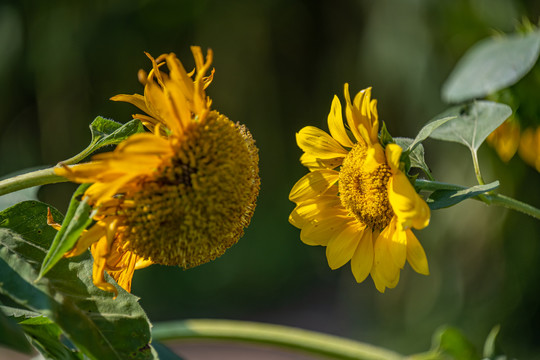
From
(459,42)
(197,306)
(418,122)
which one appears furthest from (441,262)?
(197,306)

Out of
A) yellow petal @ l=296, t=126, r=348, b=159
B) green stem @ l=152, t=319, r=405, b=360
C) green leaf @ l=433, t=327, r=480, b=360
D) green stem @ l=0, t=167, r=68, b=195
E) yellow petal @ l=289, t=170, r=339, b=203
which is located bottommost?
green leaf @ l=433, t=327, r=480, b=360

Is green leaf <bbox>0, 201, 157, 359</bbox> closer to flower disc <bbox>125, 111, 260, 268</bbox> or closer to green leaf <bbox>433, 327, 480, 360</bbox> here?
flower disc <bbox>125, 111, 260, 268</bbox>

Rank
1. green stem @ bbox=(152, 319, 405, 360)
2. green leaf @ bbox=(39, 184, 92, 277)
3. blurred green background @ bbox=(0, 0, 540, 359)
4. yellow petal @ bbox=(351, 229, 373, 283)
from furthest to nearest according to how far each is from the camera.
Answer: blurred green background @ bbox=(0, 0, 540, 359)
green stem @ bbox=(152, 319, 405, 360)
yellow petal @ bbox=(351, 229, 373, 283)
green leaf @ bbox=(39, 184, 92, 277)

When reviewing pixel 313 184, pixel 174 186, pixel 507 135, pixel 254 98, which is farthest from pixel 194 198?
pixel 254 98

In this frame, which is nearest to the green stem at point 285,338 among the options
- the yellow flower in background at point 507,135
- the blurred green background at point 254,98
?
the yellow flower in background at point 507,135

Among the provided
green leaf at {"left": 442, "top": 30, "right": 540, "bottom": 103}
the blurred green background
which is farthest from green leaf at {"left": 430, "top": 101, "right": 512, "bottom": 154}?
the blurred green background

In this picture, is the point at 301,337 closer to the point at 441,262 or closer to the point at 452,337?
the point at 452,337

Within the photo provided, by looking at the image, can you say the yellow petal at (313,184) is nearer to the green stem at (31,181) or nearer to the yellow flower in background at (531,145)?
the green stem at (31,181)
